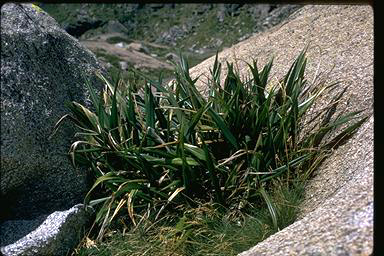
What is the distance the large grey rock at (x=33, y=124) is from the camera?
5.27 meters

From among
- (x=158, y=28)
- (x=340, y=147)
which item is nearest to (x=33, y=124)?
(x=340, y=147)

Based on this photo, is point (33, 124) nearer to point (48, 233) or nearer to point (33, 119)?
point (33, 119)

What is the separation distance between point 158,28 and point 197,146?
1430 inches

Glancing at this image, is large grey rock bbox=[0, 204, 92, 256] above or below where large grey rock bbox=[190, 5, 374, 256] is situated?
below

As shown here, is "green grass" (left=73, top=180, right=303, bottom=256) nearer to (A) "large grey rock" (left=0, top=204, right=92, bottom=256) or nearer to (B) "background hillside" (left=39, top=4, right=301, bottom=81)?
(A) "large grey rock" (left=0, top=204, right=92, bottom=256)

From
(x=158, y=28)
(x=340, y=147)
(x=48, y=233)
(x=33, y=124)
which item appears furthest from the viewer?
(x=158, y=28)

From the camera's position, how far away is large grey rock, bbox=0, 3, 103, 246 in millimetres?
5273

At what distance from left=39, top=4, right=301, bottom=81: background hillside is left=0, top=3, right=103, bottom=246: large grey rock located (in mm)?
→ 18725

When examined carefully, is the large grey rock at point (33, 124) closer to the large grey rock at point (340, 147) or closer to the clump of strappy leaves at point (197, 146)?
the clump of strappy leaves at point (197, 146)

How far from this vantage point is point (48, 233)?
5242 mm

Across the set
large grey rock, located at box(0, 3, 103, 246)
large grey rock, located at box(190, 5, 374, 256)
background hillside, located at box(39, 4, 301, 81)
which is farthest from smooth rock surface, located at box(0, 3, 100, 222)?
background hillside, located at box(39, 4, 301, 81)

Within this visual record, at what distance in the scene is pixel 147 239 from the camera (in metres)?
5.27

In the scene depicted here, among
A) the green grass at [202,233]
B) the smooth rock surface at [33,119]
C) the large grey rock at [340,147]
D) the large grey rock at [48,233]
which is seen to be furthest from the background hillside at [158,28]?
the large grey rock at [48,233]

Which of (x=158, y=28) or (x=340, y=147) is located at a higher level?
(x=340, y=147)
